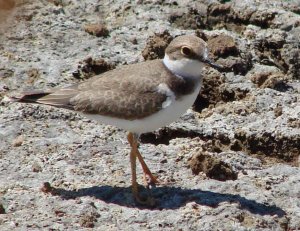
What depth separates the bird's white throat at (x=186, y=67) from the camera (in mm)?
4539

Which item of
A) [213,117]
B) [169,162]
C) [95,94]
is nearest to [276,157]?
[213,117]

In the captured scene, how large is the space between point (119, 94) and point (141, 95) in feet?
0.58

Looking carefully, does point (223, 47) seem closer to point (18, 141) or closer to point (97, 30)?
point (97, 30)

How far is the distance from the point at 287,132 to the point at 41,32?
3.02 metres

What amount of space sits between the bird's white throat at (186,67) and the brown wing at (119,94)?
8 centimetres

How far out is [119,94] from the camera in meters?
4.45

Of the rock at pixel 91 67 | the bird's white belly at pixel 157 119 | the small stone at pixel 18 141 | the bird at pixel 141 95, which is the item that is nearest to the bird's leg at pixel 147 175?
the bird at pixel 141 95

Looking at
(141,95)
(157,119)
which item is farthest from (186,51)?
(157,119)

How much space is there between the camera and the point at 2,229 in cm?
395

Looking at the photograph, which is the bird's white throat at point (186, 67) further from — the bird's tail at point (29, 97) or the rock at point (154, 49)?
the rock at point (154, 49)

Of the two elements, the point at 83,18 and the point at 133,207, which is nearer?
the point at 133,207

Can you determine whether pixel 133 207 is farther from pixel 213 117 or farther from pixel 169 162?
pixel 213 117

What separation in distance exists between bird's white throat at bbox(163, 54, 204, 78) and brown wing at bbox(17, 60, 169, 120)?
80mm

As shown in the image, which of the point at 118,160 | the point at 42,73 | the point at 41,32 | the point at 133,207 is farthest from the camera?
the point at 41,32
